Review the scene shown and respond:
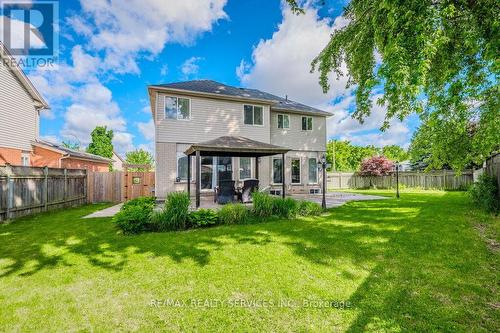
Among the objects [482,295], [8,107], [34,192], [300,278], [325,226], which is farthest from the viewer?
[8,107]

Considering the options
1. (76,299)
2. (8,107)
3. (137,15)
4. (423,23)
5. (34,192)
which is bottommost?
(76,299)

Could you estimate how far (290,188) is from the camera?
1491 cm

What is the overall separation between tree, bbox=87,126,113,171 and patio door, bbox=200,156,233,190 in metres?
26.8

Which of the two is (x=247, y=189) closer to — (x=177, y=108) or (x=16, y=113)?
(x=177, y=108)

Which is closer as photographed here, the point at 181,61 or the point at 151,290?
the point at 151,290

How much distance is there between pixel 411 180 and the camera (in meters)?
21.5

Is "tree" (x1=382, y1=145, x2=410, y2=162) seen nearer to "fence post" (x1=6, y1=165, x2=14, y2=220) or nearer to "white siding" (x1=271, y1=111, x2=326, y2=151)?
"white siding" (x1=271, y1=111, x2=326, y2=151)

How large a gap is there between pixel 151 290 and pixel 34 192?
8790mm

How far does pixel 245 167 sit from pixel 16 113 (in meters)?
12.4

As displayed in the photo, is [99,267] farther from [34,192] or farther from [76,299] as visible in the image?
[34,192]

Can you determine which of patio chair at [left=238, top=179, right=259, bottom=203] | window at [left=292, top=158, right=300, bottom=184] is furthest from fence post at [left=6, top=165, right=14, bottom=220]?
window at [left=292, top=158, right=300, bottom=184]

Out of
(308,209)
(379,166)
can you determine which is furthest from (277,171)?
(379,166)

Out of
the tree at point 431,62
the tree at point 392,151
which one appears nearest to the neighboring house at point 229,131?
the tree at point 431,62

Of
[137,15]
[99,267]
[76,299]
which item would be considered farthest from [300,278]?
[137,15]
